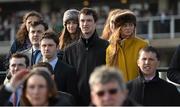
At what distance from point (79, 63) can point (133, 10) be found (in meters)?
23.4

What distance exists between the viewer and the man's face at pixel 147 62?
28.3 feet

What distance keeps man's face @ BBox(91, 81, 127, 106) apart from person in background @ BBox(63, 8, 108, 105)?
2.77 m

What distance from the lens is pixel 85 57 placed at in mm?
9672

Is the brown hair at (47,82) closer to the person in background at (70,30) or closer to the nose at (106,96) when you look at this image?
the nose at (106,96)

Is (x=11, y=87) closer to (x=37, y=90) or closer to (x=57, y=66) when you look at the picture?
(x=37, y=90)

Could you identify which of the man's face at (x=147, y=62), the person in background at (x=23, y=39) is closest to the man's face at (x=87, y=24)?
the person in background at (x=23, y=39)

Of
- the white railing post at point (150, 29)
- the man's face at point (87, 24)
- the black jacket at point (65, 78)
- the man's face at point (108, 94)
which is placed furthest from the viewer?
the white railing post at point (150, 29)

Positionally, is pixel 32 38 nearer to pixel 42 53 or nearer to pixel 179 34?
pixel 42 53

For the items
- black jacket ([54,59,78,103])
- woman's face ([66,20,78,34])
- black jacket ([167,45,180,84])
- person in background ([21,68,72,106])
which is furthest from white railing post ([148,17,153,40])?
person in background ([21,68,72,106])

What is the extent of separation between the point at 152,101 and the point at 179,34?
67.4ft

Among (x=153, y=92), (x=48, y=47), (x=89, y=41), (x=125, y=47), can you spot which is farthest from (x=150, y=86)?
(x=48, y=47)

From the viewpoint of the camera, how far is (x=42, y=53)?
30.7ft

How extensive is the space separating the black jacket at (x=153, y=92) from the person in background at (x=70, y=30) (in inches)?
76.4

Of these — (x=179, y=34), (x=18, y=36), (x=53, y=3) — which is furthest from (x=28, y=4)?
(x=18, y=36)
